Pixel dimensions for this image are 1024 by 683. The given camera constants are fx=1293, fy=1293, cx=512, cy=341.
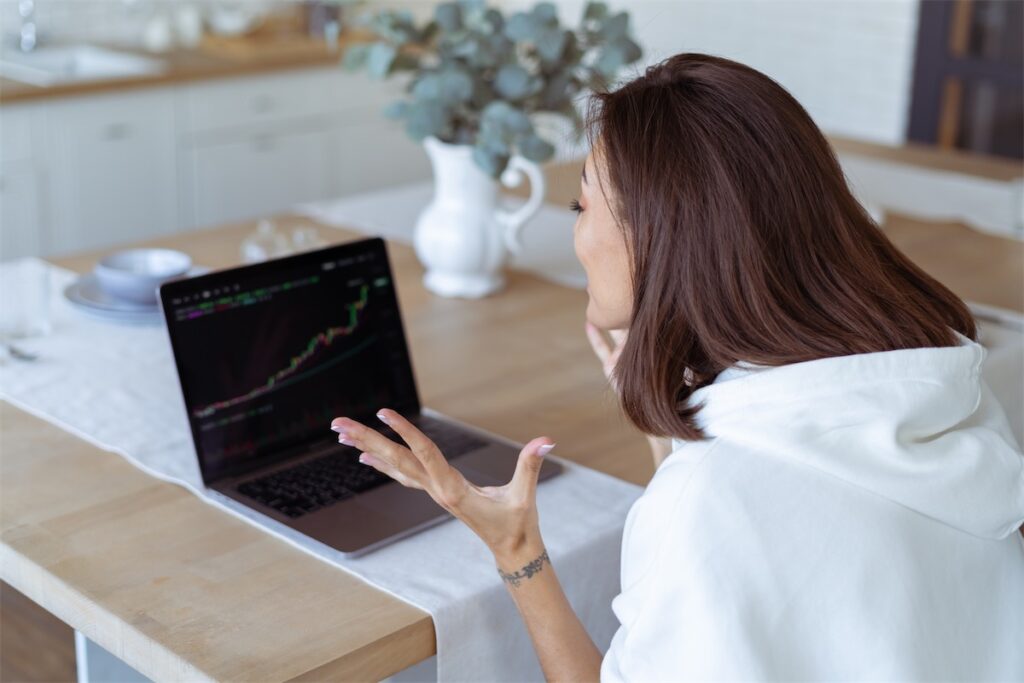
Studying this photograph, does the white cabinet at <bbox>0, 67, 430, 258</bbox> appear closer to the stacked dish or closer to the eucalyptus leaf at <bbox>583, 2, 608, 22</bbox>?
the stacked dish

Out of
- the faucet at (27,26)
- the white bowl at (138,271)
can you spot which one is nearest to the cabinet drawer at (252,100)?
the faucet at (27,26)

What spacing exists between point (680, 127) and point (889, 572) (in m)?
0.39

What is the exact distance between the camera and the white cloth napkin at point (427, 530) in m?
1.21

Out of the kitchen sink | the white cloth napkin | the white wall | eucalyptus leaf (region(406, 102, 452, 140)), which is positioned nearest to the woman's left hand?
the white cloth napkin

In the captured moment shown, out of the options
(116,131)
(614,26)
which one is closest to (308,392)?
(614,26)

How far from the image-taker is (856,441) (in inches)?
40.3

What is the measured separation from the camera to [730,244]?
1041 mm

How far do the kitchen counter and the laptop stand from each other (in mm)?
2167

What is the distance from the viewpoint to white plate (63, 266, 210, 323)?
189cm

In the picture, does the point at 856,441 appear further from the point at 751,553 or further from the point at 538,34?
the point at 538,34

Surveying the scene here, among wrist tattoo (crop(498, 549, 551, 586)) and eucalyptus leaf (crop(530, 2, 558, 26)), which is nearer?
wrist tattoo (crop(498, 549, 551, 586))

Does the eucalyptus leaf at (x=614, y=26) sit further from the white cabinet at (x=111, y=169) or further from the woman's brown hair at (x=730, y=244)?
the white cabinet at (x=111, y=169)

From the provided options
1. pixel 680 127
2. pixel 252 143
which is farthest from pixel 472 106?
pixel 252 143

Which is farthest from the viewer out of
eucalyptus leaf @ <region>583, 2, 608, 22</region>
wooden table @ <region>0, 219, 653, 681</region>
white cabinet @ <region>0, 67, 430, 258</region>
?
white cabinet @ <region>0, 67, 430, 258</region>
